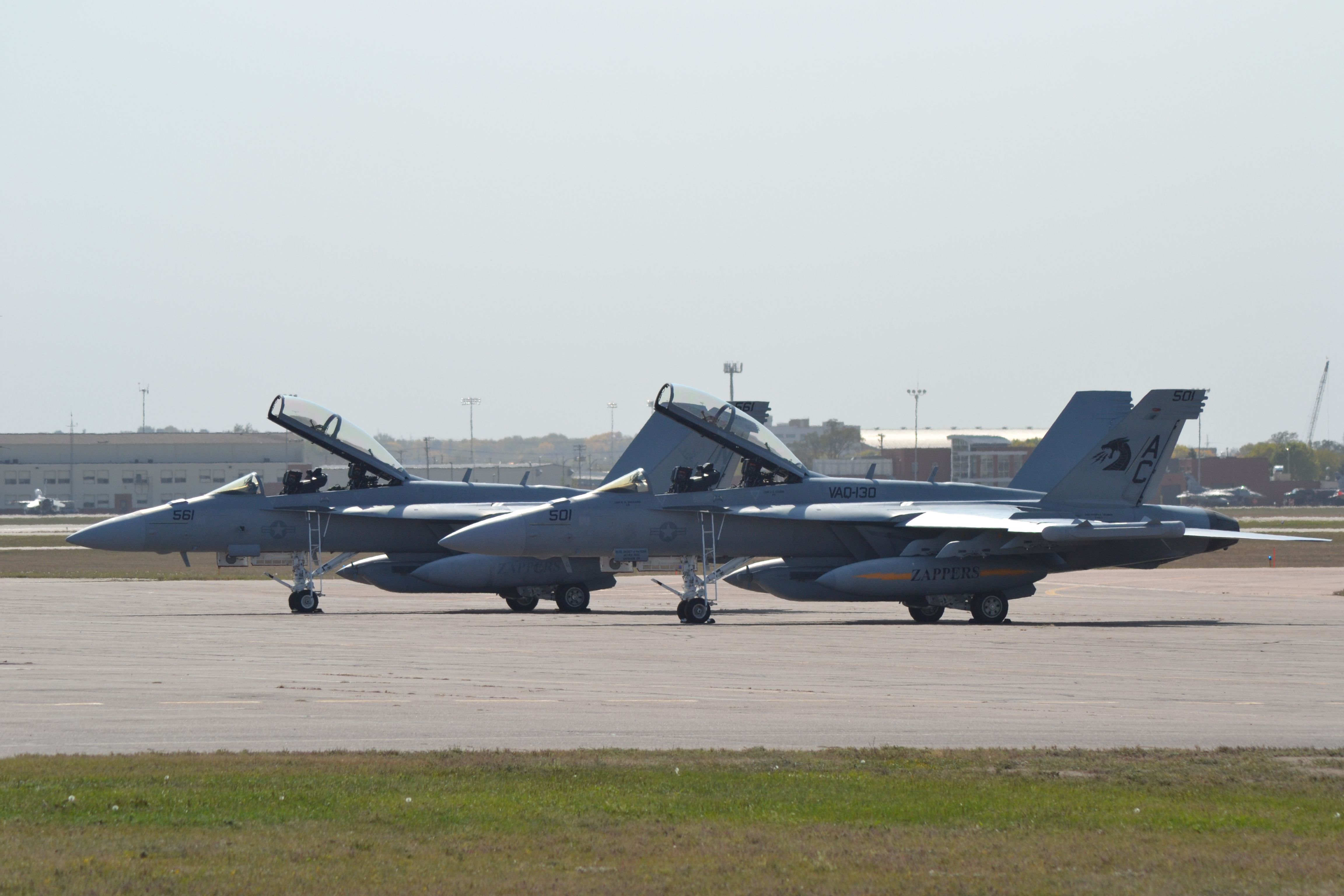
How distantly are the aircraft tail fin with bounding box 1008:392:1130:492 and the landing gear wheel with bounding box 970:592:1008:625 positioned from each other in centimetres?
486

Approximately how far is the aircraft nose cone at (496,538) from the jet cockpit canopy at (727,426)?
334 centimetres

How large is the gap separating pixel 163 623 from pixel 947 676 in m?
14.4

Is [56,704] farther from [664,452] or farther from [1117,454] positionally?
[1117,454]

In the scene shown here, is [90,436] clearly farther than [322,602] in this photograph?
Yes

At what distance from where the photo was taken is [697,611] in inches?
1030

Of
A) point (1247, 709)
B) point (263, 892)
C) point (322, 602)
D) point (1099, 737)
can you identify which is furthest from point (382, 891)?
point (322, 602)

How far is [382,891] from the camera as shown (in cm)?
713

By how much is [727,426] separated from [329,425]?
8.69 metres

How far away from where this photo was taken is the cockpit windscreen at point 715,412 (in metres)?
26.7

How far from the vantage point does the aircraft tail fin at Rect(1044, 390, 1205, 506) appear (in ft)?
92.0

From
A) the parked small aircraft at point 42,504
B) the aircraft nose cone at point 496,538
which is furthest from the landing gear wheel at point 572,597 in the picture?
the parked small aircraft at point 42,504

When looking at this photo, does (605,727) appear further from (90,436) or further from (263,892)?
(90,436)

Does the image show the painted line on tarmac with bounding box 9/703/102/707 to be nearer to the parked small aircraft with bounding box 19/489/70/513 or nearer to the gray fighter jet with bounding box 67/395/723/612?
the gray fighter jet with bounding box 67/395/723/612

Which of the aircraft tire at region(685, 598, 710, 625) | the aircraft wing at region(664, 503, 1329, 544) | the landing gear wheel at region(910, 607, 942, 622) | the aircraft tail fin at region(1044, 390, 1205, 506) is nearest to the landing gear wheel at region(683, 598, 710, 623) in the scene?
the aircraft tire at region(685, 598, 710, 625)
